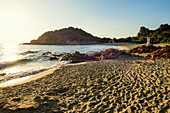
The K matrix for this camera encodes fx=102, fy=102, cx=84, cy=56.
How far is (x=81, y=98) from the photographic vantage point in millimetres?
4129

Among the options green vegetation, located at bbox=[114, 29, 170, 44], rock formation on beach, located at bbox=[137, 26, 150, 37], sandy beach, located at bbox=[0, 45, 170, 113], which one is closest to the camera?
sandy beach, located at bbox=[0, 45, 170, 113]

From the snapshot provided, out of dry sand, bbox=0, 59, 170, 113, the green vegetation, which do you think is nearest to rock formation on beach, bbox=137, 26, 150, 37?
the green vegetation

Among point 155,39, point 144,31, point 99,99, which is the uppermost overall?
point 144,31

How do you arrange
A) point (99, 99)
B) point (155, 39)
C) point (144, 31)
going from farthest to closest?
point (144, 31)
point (155, 39)
point (99, 99)

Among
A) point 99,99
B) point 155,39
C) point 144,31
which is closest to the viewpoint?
point 99,99

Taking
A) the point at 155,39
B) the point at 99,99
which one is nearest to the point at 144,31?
the point at 155,39

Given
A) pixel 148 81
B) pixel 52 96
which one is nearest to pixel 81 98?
pixel 52 96

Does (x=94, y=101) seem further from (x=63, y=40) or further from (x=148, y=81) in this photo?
(x=63, y=40)

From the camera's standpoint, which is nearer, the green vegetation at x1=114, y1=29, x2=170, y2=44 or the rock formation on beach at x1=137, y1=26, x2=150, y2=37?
the green vegetation at x1=114, y1=29, x2=170, y2=44

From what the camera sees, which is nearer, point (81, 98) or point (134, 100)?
point (134, 100)

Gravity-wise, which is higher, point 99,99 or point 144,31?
point 144,31

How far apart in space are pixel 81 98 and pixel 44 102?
1413mm

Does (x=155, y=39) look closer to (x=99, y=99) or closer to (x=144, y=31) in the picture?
(x=99, y=99)

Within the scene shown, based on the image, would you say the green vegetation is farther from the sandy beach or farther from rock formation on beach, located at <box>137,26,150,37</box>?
the sandy beach
